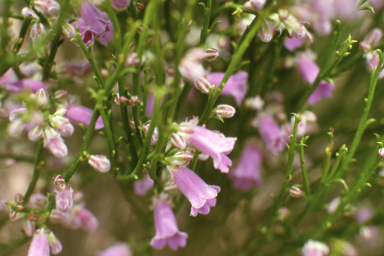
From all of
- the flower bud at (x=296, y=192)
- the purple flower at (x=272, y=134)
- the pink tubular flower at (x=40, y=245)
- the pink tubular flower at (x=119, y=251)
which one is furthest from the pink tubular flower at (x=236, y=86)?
the pink tubular flower at (x=119, y=251)

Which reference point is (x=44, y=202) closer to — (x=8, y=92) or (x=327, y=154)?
(x=8, y=92)

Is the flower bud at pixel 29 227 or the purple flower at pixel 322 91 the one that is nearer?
the flower bud at pixel 29 227

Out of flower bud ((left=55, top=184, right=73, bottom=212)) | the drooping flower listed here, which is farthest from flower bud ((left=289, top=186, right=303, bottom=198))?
flower bud ((left=55, top=184, right=73, bottom=212))

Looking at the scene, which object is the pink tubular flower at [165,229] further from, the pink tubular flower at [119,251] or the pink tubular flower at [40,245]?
the pink tubular flower at [119,251]

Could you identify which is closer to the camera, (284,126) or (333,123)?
(284,126)

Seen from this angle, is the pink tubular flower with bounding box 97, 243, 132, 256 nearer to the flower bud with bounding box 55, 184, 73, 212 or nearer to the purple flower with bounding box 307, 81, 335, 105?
the flower bud with bounding box 55, 184, 73, 212

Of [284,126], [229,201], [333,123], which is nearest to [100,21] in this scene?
[284,126]

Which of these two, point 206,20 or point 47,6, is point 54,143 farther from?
point 206,20
